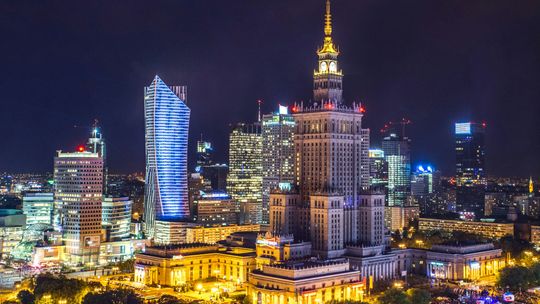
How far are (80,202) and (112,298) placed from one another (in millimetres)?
69502

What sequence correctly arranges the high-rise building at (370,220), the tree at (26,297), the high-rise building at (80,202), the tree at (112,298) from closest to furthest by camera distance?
the tree at (112,298) → the tree at (26,297) → the high-rise building at (370,220) → the high-rise building at (80,202)

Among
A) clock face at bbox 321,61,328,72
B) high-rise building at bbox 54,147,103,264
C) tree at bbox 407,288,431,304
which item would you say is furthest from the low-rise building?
high-rise building at bbox 54,147,103,264

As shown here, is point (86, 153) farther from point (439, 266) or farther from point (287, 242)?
point (439, 266)

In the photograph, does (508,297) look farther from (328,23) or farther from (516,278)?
(328,23)

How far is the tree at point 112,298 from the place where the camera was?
104 meters

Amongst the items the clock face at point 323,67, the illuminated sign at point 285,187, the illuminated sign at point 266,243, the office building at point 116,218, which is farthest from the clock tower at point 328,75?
the office building at point 116,218

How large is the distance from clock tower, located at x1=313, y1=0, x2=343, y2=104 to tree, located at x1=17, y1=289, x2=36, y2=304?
221 ft

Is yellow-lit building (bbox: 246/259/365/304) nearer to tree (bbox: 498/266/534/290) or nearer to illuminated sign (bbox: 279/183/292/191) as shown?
illuminated sign (bbox: 279/183/292/191)

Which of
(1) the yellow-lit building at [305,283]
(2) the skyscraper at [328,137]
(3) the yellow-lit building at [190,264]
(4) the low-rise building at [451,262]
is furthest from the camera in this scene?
(4) the low-rise building at [451,262]

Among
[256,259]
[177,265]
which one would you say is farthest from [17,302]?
[256,259]

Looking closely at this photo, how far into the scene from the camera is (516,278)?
126125 millimetres

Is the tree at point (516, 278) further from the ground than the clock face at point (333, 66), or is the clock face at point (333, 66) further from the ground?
the clock face at point (333, 66)

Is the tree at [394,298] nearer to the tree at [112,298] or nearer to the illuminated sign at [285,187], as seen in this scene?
the tree at [112,298]

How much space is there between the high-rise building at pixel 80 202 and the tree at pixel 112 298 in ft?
203
